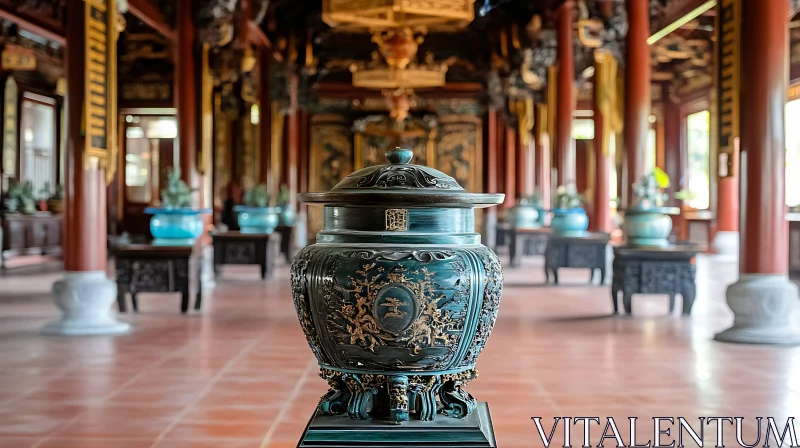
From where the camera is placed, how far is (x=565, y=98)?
10.5m

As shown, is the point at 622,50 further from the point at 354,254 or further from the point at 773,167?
the point at 354,254

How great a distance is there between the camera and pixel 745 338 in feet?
16.5

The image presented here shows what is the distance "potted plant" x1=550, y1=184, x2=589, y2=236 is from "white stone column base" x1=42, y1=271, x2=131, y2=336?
194 inches

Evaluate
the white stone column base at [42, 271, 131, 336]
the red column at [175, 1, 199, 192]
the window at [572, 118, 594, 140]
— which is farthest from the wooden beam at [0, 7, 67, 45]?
the window at [572, 118, 594, 140]

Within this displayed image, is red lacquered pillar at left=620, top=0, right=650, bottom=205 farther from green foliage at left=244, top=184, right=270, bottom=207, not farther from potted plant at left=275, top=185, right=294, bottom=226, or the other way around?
potted plant at left=275, top=185, right=294, bottom=226

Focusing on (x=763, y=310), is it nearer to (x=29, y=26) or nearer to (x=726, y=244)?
(x=29, y=26)

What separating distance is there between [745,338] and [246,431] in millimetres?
3337

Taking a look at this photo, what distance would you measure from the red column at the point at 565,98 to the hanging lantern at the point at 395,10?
2.32 meters

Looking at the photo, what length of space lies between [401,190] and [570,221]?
6573 millimetres

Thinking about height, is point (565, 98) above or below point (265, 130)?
above

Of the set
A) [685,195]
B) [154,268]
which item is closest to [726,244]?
[685,195]

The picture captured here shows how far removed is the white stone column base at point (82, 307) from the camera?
5.33m

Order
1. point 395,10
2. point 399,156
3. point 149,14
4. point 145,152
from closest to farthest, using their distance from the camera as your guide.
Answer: point 399,156, point 395,10, point 149,14, point 145,152

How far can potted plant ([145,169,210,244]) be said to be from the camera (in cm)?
646
